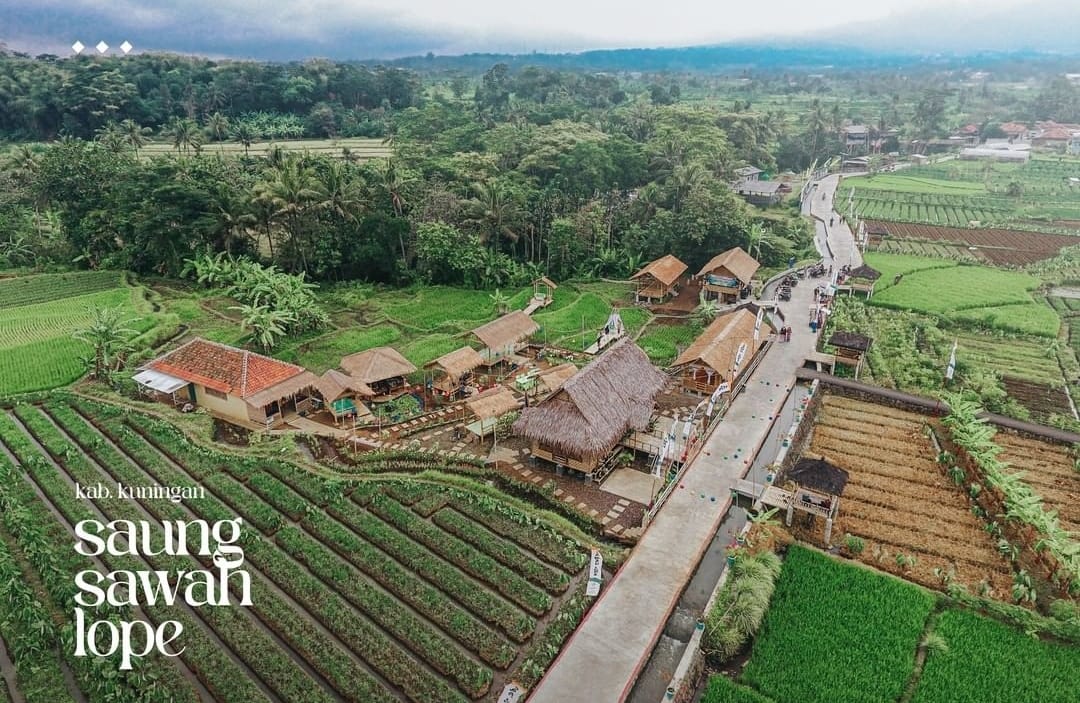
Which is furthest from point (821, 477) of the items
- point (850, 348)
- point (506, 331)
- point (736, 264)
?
point (736, 264)

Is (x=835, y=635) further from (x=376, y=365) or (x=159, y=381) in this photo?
(x=159, y=381)

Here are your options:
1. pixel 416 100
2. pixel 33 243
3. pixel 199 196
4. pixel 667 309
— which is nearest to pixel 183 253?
pixel 199 196

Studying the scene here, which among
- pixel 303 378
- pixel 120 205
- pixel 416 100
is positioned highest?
pixel 416 100

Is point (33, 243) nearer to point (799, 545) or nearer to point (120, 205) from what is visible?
point (120, 205)

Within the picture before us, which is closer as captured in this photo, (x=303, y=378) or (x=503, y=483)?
(x=503, y=483)

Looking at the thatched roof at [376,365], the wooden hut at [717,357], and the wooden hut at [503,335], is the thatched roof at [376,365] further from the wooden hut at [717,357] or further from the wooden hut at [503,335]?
the wooden hut at [717,357]

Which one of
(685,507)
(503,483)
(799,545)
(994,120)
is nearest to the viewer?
(799,545)
